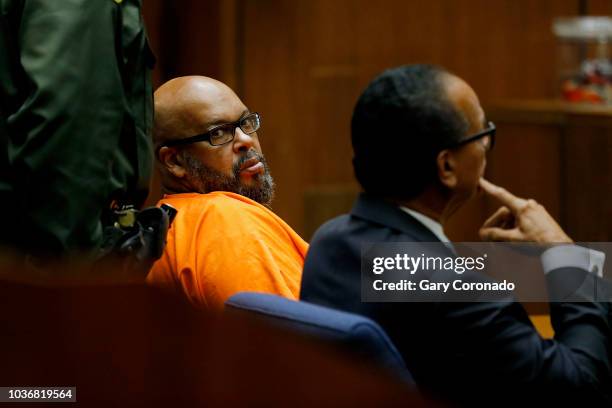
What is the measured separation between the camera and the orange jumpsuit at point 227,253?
1.44 meters

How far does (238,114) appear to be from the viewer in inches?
65.7

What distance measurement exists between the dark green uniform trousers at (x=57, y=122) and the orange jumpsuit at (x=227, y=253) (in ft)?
0.74

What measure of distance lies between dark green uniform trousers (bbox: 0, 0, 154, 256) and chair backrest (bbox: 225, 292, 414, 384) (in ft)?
0.98

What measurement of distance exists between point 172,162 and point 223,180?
Result: 97mm

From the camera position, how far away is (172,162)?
169 centimetres

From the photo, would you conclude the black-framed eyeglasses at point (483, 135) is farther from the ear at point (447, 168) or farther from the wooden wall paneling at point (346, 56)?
the wooden wall paneling at point (346, 56)

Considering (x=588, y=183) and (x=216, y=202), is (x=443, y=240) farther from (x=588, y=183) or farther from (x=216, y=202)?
(x=588, y=183)

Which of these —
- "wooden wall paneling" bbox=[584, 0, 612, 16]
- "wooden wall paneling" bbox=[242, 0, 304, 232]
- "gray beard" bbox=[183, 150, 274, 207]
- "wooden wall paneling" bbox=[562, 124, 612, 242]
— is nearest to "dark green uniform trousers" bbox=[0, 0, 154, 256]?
"gray beard" bbox=[183, 150, 274, 207]

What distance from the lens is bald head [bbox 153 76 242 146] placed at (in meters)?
1.65

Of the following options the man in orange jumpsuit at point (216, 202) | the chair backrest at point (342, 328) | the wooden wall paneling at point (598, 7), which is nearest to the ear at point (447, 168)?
the chair backrest at point (342, 328)

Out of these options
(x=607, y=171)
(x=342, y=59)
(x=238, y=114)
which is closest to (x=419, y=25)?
(x=342, y=59)

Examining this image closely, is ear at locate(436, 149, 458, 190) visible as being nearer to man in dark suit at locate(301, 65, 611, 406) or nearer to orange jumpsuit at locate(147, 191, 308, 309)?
man in dark suit at locate(301, 65, 611, 406)

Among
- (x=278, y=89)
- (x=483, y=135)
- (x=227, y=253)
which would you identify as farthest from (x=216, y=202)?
(x=278, y=89)

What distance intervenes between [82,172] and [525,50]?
362 cm
